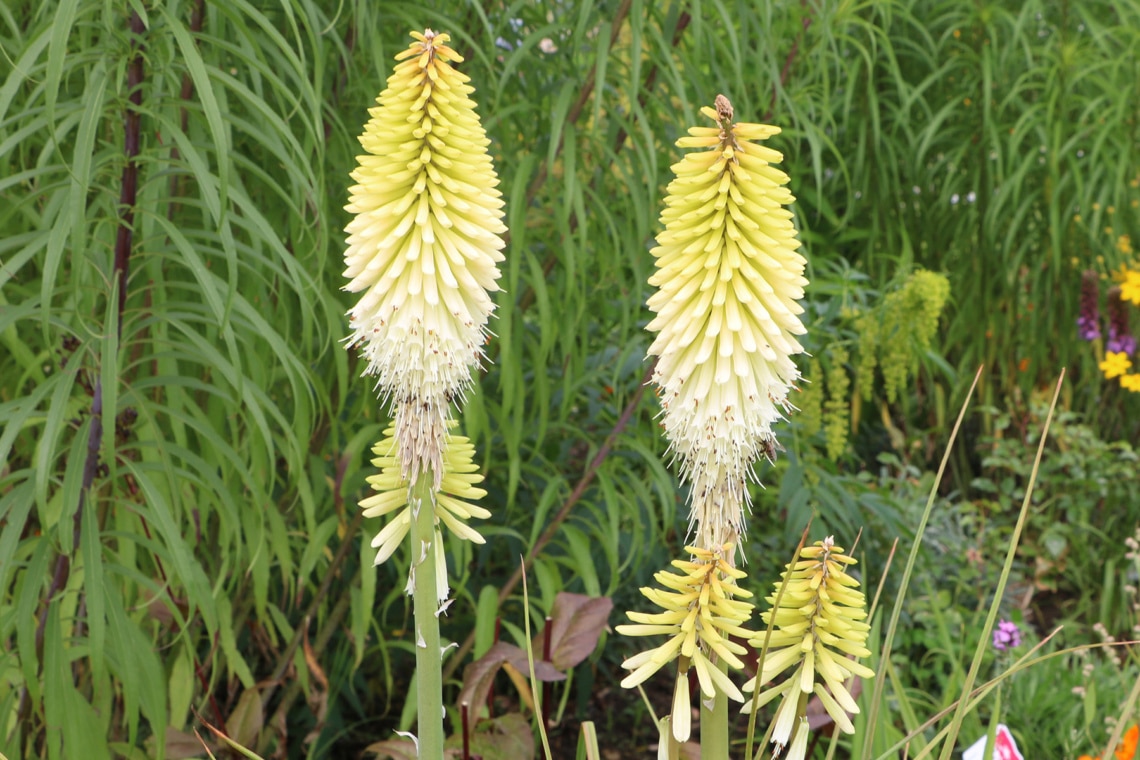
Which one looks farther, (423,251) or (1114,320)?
(1114,320)

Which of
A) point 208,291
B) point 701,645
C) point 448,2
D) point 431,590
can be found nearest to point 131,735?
point 208,291

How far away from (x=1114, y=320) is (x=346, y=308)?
315cm

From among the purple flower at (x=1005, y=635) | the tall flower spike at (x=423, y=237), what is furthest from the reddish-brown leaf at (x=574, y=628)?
the purple flower at (x=1005, y=635)

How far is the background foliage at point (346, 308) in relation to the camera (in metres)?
1.74

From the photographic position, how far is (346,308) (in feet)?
7.64

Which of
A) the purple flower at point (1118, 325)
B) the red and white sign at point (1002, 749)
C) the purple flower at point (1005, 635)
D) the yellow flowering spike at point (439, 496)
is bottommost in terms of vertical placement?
the red and white sign at point (1002, 749)

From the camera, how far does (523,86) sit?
107 inches

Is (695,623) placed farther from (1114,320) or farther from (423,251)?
(1114,320)

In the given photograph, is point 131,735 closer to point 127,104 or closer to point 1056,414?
point 127,104

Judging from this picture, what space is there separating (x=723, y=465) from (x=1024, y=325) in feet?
12.1

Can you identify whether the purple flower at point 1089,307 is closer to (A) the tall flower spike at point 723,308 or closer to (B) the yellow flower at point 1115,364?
(B) the yellow flower at point 1115,364

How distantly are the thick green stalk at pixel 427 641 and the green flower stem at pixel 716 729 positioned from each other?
27cm

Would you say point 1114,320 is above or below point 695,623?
above

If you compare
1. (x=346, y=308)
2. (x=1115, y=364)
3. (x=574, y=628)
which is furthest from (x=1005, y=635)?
(x=346, y=308)
